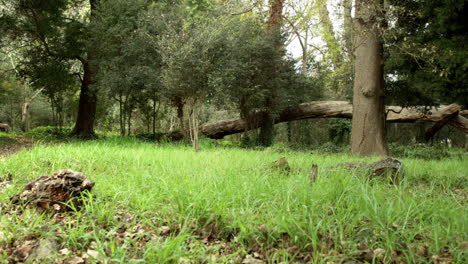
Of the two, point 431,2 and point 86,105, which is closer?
point 431,2

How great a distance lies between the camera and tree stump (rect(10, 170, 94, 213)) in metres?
3.55

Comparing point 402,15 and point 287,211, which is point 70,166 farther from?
point 402,15

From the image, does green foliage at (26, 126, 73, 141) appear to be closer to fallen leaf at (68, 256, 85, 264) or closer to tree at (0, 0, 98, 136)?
tree at (0, 0, 98, 136)

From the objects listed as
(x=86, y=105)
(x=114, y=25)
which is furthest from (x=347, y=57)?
(x=86, y=105)

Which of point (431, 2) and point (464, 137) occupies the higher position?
point (431, 2)

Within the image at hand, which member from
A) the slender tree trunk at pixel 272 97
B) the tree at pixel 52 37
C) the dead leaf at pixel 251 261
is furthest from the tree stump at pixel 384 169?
the tree at pixel 52 37

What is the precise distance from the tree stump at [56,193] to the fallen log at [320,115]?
10968 millimetres

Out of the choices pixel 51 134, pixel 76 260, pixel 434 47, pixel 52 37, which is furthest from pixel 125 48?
pixel 76 260

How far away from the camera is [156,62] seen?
13.1m

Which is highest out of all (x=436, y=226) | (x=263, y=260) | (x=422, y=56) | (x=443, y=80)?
(x=422, y=56)

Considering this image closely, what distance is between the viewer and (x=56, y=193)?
11.7ft

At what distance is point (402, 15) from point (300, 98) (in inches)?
292

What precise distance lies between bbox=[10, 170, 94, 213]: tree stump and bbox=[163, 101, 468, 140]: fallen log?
11.0 m

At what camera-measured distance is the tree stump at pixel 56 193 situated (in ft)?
11.6
